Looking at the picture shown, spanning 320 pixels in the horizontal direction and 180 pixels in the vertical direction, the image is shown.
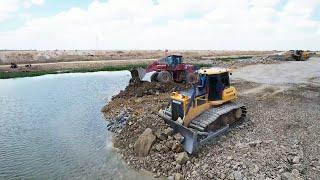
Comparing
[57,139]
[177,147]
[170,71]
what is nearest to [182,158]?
[177,147]

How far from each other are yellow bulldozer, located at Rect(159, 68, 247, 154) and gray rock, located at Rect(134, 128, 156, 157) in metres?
1.07

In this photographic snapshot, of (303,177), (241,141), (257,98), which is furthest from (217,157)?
(257,98)

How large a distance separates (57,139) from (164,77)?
12.3 meters

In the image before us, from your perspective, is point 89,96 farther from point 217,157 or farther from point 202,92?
point 217,157

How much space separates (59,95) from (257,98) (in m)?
18.8

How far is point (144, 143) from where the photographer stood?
49.8 ft

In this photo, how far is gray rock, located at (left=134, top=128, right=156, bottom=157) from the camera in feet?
49.2

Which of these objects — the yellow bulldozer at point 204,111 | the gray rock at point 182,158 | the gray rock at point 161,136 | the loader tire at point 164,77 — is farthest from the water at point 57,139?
the loader tire at point 164,77

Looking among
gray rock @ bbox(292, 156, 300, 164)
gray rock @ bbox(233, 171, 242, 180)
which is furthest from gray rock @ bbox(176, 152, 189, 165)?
gray rock @ bbox(292, 156, 300, 164)

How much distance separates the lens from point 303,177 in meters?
11.6

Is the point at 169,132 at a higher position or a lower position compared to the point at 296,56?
lower

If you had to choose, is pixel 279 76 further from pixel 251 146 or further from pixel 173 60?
pixel 251 146

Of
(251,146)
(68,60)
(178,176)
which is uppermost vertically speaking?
(68,60)

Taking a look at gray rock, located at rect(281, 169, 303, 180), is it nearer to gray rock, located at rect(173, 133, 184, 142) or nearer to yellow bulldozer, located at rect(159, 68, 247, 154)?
yellow bulldozer, located at rect(159, 68, 247, 154)
